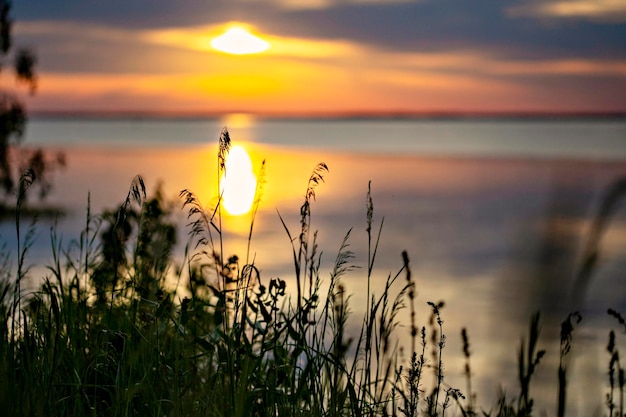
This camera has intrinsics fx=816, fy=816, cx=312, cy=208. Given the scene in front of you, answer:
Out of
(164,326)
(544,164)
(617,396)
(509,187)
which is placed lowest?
(617,396)

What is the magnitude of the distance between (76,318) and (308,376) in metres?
1.07

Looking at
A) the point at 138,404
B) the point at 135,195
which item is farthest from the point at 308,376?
the point at 135,195

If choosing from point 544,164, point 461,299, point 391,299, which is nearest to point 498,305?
point 391,299

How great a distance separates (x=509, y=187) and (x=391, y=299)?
38.0 metres

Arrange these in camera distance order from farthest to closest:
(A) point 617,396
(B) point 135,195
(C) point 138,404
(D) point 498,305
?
(A) point 617,396 → (C) point 138,404 → (B) point 135,195 → (D) point 498,305

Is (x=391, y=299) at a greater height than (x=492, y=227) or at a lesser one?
lesser

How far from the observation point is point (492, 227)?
26328 millimetres

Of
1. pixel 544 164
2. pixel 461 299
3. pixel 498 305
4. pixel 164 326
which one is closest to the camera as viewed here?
pixel 498 305

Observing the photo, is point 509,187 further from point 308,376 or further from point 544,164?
point 308,376

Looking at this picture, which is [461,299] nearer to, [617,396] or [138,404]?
[617,396]

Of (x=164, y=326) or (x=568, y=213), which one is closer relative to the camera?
(x=568, y=213)

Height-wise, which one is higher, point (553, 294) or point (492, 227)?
point (492, 227)

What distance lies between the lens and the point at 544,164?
221 feet

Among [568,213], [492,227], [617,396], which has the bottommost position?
[617,396]
